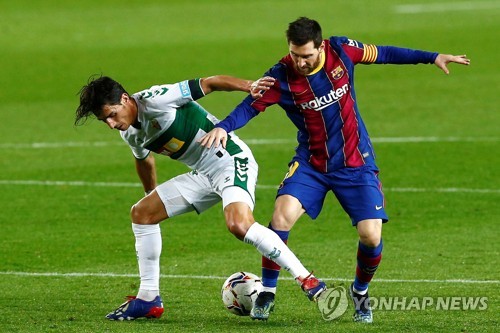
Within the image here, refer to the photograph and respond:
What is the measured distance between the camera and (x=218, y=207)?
593 inches

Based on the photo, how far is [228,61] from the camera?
2817 centimetres

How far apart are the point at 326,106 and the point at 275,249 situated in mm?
1288

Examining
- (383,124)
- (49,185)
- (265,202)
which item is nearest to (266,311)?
A: (265,202)

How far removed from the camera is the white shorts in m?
9.73

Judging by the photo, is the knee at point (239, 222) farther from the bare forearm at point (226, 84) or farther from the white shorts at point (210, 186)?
the bare forearm at point (226, 84)

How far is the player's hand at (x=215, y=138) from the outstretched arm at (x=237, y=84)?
389 mm

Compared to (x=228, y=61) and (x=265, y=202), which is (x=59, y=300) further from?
(x=228, y=61)

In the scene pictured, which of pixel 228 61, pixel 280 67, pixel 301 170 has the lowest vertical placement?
pixel 228 61

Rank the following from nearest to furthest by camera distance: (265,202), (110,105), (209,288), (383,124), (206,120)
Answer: (110,105) < (206,120) < (209,288) < (265,202) < (383,124)

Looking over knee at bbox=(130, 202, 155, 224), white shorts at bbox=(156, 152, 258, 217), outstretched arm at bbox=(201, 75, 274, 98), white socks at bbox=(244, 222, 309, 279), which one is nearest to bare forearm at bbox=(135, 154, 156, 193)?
white shorts at bbox=(156, 152, 258, 217)

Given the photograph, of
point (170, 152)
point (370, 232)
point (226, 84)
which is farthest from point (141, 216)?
point (370, 232)

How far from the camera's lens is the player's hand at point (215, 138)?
29.7 feet

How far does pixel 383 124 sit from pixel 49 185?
6.40 meters

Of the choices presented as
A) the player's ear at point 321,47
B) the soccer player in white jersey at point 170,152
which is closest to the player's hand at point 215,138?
the soccer player in white jersey at point 170,152
